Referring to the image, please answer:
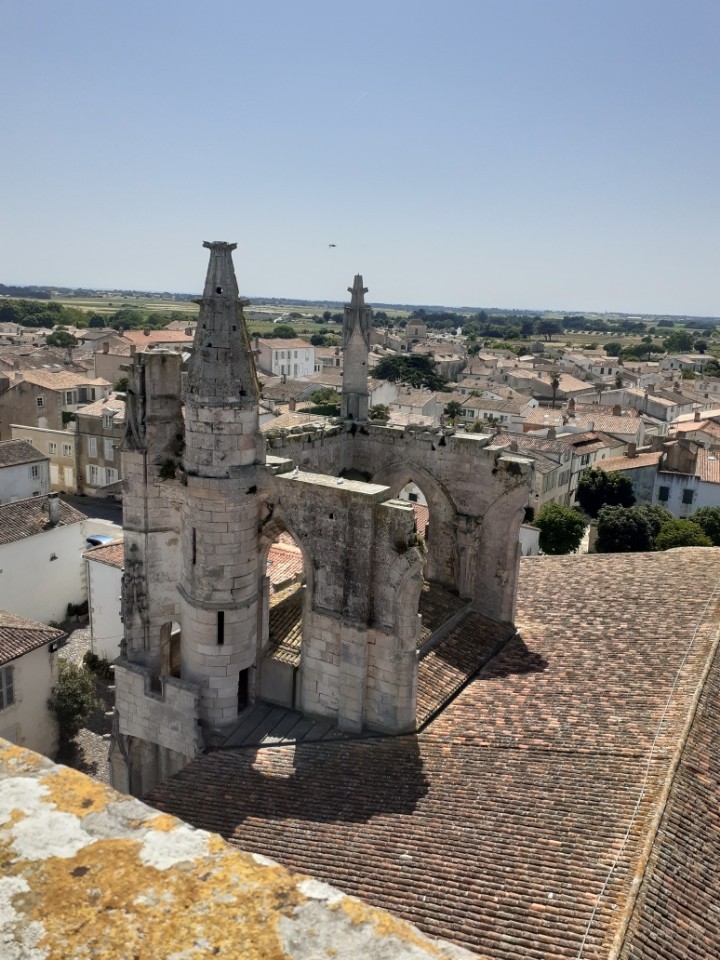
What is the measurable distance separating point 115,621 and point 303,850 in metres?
21.0

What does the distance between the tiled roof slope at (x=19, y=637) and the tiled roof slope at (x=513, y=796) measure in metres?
11.8

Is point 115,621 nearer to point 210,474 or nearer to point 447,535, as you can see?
point 447,535

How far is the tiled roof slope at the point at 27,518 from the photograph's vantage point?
33.0 meters

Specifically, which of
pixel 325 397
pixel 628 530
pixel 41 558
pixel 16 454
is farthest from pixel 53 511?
pixel 325 397

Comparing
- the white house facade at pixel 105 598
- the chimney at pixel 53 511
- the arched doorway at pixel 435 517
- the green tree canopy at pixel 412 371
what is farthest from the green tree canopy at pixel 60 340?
the arched doorway at pixel 435 517

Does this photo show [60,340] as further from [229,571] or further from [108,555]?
[229,571]

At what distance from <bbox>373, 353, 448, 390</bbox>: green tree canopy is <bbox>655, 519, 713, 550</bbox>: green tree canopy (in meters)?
76.9

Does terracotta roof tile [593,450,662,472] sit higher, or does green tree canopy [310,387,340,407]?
green tree canopy [310,387,340,407]

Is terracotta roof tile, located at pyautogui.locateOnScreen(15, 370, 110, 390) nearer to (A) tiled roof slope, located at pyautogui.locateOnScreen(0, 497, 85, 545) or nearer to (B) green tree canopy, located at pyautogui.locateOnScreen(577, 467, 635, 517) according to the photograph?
(A) tiled roof slope, located at pyautogui.locateOnScreen(0, 497, 85, 545)

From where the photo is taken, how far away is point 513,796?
12.8m

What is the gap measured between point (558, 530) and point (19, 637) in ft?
98.5

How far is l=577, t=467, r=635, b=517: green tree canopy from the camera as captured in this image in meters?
53.0

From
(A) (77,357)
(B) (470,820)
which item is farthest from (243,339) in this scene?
(A) (77,357)

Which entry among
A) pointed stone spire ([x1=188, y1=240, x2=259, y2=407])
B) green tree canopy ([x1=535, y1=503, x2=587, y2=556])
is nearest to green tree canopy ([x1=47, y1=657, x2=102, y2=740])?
pointed stone spire ([x1=188, y1=240, x2=259, y2=407])
